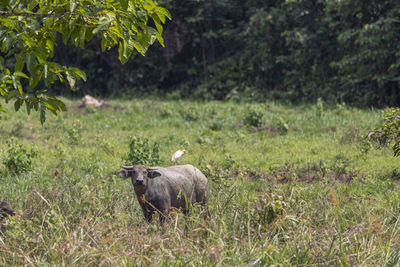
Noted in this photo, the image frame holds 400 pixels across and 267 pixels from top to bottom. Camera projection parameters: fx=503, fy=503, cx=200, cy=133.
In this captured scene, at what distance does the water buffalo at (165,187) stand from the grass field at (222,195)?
19 cm

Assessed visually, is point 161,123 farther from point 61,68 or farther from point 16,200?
point 61,68

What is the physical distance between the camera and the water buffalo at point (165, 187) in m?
5.33

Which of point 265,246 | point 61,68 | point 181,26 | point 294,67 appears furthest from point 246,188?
point 181,26

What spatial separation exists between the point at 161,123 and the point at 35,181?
552cm

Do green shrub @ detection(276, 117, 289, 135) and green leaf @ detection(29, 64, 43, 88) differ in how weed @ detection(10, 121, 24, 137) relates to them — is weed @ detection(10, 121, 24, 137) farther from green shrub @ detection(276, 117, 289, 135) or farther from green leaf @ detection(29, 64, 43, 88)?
green leaf @ detection(29, 64, 43, 88)

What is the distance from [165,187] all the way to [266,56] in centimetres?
1296

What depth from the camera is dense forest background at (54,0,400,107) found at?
14.6 metres

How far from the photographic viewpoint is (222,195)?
633cm

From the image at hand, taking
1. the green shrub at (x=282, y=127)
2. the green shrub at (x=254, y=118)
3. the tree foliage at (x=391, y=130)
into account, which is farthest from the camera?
the green shrub at (x=254, y=118)

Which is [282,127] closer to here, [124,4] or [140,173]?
[140,173]

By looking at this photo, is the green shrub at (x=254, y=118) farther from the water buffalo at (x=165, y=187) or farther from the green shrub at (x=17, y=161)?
the water buffalo at (x=165, y=187)

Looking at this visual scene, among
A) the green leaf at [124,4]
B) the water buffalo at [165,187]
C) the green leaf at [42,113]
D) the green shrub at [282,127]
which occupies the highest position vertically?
the green leaf at [124,4]

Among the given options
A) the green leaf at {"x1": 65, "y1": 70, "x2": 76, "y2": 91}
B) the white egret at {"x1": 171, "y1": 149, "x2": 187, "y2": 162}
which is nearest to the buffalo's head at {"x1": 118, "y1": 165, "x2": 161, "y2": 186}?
the green leaf at {"x1": 65, "y1": 70, "x2": 76, "y2": 91}

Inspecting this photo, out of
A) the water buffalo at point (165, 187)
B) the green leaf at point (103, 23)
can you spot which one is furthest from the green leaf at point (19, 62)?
the water buffalo at point (165, 187)
